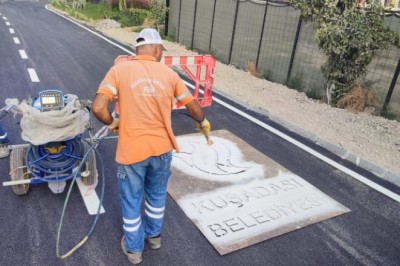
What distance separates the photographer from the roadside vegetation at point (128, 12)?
16.6 metres

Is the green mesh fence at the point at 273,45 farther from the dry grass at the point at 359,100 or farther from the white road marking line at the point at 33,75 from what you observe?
the white road marking line at the point at 33,75

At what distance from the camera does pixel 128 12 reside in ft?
67.5

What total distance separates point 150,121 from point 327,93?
6.69 m

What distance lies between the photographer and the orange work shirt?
3.02m

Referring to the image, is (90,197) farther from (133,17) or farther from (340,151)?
(133,17)

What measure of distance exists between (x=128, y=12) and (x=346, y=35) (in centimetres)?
1576

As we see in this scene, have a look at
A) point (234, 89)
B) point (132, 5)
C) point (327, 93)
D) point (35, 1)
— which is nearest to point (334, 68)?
point (327, 93)

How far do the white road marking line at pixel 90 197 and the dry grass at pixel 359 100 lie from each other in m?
6.31

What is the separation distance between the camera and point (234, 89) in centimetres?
938

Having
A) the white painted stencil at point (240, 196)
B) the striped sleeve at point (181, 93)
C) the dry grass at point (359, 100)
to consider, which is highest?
the striped sleeve at point (181, 93)

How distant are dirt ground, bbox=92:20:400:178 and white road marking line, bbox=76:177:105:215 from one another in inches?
170

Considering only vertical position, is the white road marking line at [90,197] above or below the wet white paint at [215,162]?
below

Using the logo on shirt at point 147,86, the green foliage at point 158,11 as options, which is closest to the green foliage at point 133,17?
the green foliage at point 158,11

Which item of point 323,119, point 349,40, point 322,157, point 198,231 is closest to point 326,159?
point 322,157
